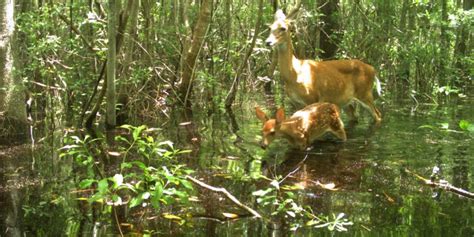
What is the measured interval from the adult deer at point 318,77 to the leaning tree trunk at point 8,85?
3984mm

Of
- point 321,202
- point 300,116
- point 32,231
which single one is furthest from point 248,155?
point 32,231

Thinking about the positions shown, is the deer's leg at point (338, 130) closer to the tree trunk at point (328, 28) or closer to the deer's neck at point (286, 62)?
the deer's neck at point (286, 62)

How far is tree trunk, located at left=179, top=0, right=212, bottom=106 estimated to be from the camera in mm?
11828

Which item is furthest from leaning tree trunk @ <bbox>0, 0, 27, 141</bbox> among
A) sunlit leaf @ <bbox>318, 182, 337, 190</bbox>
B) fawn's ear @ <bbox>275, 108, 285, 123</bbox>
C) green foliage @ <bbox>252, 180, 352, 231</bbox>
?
sunlit leaf @ <bbox>318, 182, 337, 190</bbox>

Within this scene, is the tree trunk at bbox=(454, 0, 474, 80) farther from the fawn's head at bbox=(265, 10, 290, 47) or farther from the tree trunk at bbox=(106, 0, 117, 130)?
the tree trunk at bbox=(106, 0, 117, 130)

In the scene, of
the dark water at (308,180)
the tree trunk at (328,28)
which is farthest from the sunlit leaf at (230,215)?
the tree trunk at (328,28)

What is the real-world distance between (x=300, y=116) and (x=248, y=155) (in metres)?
1.03

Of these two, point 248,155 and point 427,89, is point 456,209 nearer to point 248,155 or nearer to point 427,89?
point 248,155

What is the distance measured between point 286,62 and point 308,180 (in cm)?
411

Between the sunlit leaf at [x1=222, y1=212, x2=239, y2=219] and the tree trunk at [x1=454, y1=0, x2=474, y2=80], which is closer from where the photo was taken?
the sunlit leaf at [x1=222, y1=212, x2=239, y2=219]

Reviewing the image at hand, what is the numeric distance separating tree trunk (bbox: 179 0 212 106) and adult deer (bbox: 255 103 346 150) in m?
3.15

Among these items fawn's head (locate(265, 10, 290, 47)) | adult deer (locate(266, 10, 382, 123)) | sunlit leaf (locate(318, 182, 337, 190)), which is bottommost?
sunlit leaf (locate(318, 182, 337, 190))

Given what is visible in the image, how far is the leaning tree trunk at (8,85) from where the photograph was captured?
9.45 meters

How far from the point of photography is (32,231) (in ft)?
17.3
